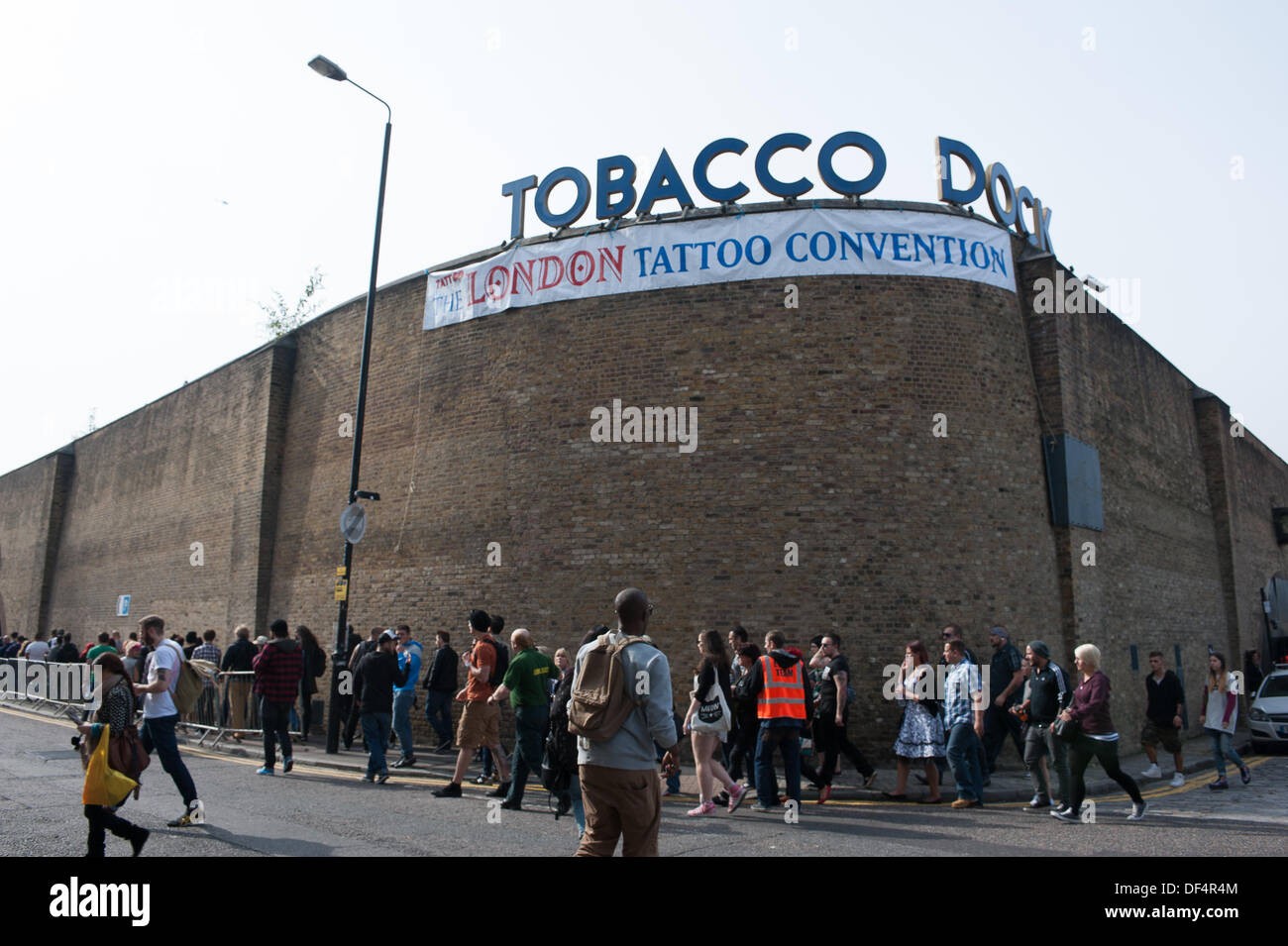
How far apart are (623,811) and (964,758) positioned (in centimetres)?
609

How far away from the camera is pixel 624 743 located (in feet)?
15.4

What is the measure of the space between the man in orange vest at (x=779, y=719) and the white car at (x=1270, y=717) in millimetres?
11696

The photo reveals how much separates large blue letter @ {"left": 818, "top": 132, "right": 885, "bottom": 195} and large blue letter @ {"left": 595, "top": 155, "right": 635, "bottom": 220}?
3.06 metres

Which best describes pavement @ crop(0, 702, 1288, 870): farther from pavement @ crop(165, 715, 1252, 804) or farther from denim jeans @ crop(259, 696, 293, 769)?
denim jeans @ crop(259, 696, 293, 769)

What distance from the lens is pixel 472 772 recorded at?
11844 millimetres

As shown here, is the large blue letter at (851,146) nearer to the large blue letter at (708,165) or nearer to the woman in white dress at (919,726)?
the large blue letter at (708,165)

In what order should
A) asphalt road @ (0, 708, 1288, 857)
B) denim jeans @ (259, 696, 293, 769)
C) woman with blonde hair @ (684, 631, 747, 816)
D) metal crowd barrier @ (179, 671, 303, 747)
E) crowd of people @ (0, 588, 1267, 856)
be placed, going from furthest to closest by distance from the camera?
1. metal crowd barrier @ (179, 671, 303, 747)
2. denim jeans @ (259, 696, 293, 769)
3. woman with blonde hair @ (684, 631, 747, 816)
4. asphalt road @ (0, 708, 1288, 857)
5. crowd of people @ (0, 588, 1267, 856)

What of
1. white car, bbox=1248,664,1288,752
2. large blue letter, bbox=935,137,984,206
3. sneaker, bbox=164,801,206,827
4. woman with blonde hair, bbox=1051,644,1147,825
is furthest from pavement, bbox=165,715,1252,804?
large blue letter, bbox=935,137,984,206

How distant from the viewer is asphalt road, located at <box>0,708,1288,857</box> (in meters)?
7.02

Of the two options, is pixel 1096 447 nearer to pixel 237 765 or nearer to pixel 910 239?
pixel 910 239

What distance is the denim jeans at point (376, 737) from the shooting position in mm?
10820
